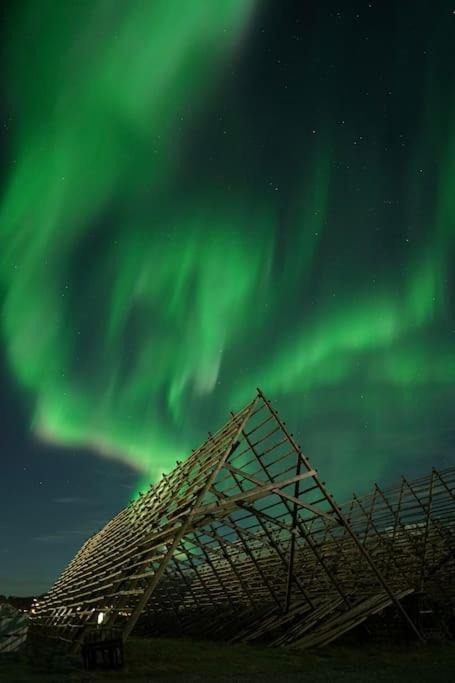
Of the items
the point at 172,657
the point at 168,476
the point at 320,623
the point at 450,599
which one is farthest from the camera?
the point at 168,476

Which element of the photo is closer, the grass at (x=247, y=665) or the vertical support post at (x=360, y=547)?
the grass at (x=247, y=665)

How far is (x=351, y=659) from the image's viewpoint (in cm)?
1306

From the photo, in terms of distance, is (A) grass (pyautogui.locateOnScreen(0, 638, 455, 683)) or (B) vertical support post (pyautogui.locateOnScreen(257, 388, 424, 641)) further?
(B) vertical support post (pyautogui.locateOnScreen(257, 388, 424, 641))

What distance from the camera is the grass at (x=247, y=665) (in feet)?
31.8

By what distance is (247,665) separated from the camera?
11.6 metres

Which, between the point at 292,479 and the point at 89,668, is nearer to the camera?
the point at 89,668

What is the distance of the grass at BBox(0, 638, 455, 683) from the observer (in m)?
9.70

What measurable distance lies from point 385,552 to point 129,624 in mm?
16100

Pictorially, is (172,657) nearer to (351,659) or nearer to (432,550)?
(351,659)

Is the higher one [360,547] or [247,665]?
[360,547]

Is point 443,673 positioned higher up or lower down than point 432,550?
lower down

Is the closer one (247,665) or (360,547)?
(247,665)

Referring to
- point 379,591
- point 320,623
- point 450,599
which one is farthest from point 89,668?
point 450,599

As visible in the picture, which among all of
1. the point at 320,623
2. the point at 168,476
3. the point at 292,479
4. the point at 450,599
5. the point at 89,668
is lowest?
the point at 450,599
